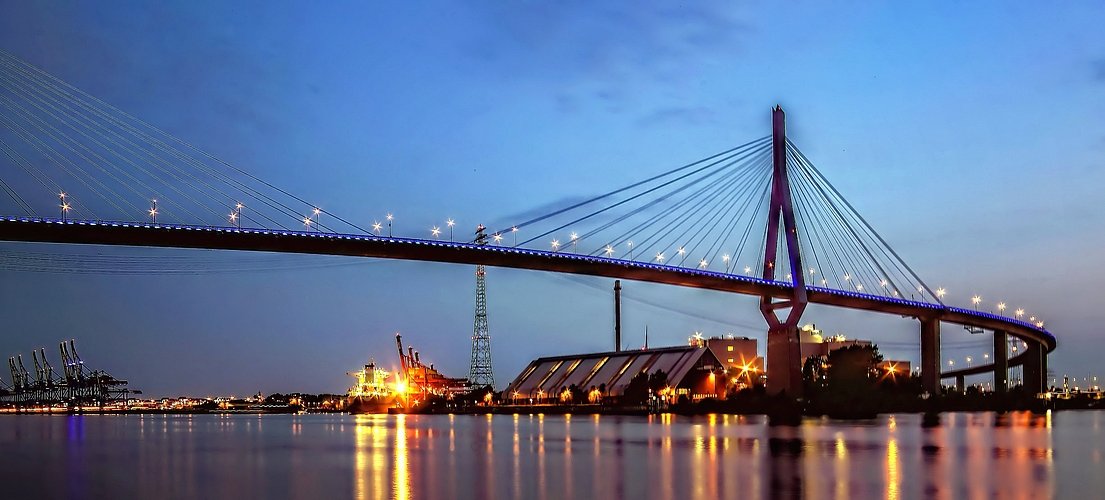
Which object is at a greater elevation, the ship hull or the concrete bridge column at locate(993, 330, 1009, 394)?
the concrete bridge column at locate(993, 330, 1009, 394)

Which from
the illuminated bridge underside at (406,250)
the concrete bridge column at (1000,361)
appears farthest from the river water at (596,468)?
the concrete bridge column at (1000,361)

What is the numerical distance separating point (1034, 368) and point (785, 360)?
65.0 m

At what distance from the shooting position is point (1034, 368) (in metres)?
129

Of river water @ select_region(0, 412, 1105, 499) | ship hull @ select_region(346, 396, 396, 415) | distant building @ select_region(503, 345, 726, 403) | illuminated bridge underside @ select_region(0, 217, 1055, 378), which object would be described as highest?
illuminated bridge underside @ select_region(0, 217, 1055, 378)

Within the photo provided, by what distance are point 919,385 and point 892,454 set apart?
79434 millimetres

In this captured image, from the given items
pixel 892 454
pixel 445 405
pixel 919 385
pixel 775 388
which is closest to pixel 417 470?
pixel 892 454

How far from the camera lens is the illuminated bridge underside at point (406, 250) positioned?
2167 inches

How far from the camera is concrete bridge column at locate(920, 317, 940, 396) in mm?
96562

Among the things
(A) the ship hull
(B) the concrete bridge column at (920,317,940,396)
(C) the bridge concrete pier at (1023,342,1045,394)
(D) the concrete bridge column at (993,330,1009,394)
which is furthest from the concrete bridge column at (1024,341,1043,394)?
(A) the ship hull

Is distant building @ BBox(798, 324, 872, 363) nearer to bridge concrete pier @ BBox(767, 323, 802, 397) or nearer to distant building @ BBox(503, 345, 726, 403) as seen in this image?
distant building @ BBox(503, 345, 726, 403)

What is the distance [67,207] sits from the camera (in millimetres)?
55188

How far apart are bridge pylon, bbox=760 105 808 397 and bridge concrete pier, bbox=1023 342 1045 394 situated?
5906 centimetres

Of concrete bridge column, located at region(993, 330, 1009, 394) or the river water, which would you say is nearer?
the river water

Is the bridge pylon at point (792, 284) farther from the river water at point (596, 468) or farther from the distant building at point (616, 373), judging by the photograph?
the distant building at point (616, 373)
